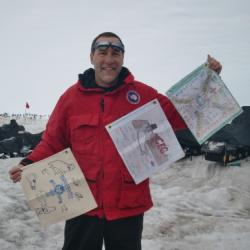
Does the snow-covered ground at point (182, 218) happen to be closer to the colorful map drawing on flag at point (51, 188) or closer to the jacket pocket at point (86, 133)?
the colorful map drawing on flag at point (51, 188)

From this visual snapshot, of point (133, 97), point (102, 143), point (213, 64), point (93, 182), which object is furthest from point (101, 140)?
point (213, 64)

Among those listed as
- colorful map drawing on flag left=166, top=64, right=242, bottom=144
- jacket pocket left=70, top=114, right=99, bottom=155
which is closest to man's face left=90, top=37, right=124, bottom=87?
jacket pocket left=70, top=114, right=99, bottom=155

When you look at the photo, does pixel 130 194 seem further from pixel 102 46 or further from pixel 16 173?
pixel 102 46

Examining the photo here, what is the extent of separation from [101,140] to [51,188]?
64 cm

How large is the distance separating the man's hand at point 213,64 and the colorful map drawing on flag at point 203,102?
3 cm

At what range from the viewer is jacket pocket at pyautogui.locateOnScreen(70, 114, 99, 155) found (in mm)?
2844

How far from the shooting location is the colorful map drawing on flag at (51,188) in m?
2.97

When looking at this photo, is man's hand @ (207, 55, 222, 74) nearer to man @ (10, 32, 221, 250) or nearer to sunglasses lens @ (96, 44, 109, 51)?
man @ (10, 32, 221, 250)

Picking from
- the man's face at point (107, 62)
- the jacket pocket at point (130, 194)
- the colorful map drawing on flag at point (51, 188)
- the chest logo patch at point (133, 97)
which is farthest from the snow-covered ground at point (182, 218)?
the man's face at point (107, 62)

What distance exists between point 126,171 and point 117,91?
0.69 metres

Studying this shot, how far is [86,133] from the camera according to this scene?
2873 millimetres

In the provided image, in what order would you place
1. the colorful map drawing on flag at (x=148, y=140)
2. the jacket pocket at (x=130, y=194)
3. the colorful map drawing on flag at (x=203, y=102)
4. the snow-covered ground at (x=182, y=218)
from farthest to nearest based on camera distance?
the snow-covered ground at (x=182, y=218)
the colorful map drawing on flag at (x=203, y=102)
the colorful map drawing on flag at (x=148, y=140)
the jacket pocket at (x=130, y=194)

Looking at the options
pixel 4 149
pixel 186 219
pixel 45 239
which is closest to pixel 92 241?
pixel 45 239

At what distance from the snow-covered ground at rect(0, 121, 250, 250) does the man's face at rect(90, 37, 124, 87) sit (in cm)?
289
